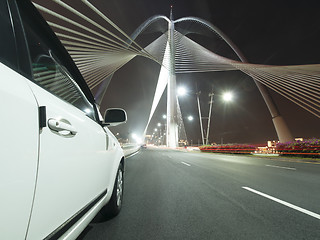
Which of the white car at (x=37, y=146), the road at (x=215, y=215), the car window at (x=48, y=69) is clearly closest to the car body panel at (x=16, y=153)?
the white car at (x=37, y=146)

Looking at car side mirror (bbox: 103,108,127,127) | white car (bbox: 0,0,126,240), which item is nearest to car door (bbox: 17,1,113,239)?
white car (bbox: 0,0,126,240)

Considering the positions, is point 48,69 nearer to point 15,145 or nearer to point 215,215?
point 15,145

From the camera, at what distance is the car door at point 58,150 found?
38.8 inches

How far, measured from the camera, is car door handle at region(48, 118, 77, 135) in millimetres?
1080

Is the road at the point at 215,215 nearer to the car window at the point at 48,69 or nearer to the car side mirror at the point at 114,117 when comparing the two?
the car side mirror at the point at 114,117

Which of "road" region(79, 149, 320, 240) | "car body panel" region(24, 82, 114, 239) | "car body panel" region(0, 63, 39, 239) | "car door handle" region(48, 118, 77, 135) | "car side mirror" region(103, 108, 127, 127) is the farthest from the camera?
→ "car side mirror" region(103, 108, 127, 127)

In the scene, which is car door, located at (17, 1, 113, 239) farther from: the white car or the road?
the road

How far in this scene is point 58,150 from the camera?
43.9 inches

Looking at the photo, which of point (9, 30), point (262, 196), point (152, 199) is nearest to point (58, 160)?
point (9, 30)

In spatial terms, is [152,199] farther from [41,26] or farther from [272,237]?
[41,26]

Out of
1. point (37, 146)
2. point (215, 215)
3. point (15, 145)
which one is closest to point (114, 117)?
point (37, 146)

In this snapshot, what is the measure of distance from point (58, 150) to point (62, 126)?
16 centimetres

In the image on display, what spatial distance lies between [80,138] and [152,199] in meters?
2.55

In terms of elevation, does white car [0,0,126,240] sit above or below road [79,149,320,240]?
above
